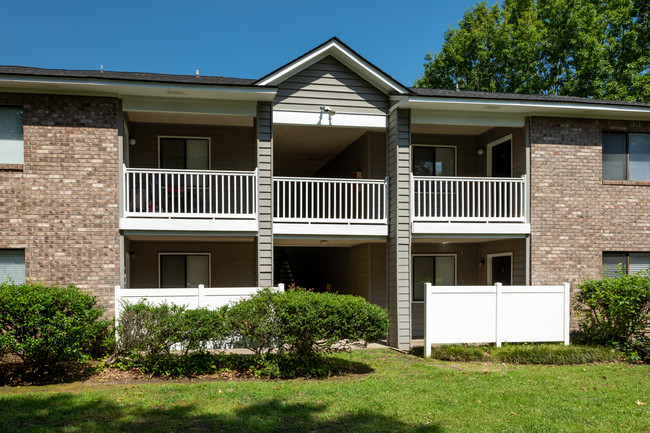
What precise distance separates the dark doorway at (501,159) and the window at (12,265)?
11648 millimetres

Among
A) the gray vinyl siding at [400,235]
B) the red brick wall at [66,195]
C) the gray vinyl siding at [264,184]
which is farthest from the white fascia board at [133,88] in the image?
the gray vinyl siding at [400,235]

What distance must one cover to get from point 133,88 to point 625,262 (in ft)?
40.3

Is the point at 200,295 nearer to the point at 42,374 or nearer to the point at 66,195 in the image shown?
the point at 42,374

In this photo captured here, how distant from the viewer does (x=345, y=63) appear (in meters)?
12.6

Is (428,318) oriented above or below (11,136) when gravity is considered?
below

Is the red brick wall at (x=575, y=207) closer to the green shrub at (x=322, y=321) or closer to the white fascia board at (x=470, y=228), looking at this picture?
the white fascia board at (x=470, y=228)

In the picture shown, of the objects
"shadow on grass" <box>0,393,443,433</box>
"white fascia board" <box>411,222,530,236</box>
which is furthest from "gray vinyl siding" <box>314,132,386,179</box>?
"shadow on grass" <box>0,393,443,433</box>

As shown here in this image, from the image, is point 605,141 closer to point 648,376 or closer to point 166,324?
point 648,376

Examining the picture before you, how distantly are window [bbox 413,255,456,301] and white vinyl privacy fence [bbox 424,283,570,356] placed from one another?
406cm

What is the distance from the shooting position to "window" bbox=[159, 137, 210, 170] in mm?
14328

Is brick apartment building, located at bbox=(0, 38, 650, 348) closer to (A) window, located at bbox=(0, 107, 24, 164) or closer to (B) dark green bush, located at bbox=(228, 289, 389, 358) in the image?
(A) window, located at bbox=(0, 107, 24, 164)

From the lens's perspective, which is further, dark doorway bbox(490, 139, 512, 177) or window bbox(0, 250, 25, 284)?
dark doorway bbox(490, 139, 512, 177)

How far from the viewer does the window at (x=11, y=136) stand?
433 inches

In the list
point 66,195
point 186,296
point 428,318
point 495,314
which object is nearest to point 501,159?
point 495,314
